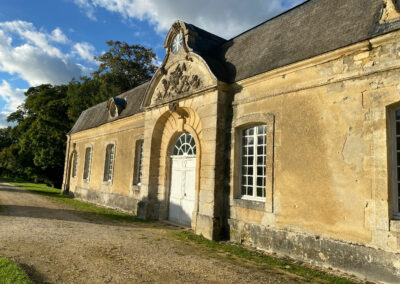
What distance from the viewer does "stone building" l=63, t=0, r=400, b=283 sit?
16.0 feet

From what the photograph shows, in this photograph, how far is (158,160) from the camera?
33.9 feet

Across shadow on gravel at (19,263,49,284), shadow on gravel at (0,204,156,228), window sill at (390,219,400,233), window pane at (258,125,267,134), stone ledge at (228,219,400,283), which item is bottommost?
shadow on gravel at (0,204,156,228)

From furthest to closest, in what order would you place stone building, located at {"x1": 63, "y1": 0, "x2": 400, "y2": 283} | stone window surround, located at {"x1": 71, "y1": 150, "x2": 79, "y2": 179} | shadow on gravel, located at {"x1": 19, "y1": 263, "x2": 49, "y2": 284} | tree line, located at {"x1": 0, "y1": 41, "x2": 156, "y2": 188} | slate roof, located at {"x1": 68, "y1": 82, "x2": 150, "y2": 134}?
tree line, located at {"x1": 0, "y1": 41, "x2": 156, "y2": 188} → stone window surround, located at {"x1": 71, "y1": 150, "x2": 79, "y2": 179} → slate roof, located at {"x1": 68, "y1": 82, "x2": 150, "y2": 134} → stone building, located at {"x1": 63, "y1": 0, "x2": 400, "y2": 283} → shadow on gravel, located at {"x1": 19, "y1": 263, "x2": 49, "y2": 284}

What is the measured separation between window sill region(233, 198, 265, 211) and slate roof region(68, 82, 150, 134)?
21.4 ft

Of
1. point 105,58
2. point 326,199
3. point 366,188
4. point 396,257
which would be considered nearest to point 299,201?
point 326,199

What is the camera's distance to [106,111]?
15406mm

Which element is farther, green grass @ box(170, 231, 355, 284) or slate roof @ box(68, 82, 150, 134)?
slate roof @ box(68, 82, 150, 134)

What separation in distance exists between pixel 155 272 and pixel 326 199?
10.7 feet

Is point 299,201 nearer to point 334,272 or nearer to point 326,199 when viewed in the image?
point 326,199

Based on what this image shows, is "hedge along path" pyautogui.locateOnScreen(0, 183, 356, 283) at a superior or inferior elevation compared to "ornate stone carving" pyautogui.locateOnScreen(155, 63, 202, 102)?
inferior

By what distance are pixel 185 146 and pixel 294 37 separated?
4539mm

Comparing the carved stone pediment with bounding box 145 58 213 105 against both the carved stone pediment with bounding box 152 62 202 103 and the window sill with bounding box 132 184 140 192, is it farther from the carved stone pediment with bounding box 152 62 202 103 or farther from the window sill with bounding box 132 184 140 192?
the window sill with bounding box 132 184 140 192

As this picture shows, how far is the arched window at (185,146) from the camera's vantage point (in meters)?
9.09

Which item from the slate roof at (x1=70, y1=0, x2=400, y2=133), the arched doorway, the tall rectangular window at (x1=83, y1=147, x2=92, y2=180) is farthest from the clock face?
the tall rectangular window at (x1=83, y1=147, x2=92, y2=180)
